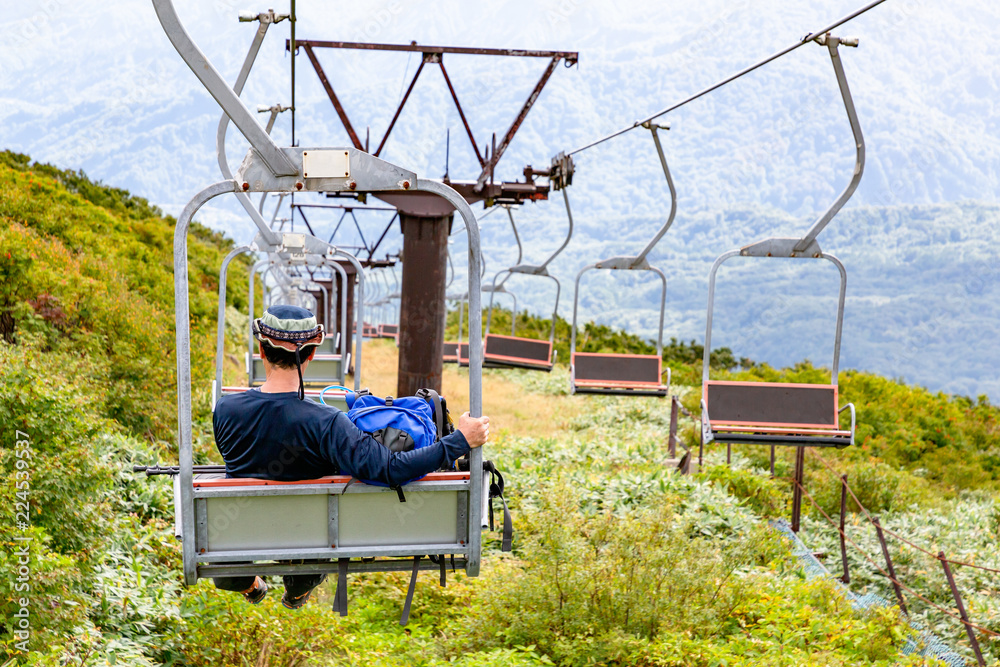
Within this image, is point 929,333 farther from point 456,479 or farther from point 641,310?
point 456,479

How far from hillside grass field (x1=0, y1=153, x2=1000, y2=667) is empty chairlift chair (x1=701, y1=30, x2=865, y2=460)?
1013 mm

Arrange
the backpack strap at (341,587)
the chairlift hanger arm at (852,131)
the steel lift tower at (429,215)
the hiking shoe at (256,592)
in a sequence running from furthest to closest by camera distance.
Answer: the steel lift tower at (429,215), the chairlift hanger arm at (852,131), the hiking shoe at (256,592), the backpack strap at (341,587)

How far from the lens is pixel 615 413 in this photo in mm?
16562

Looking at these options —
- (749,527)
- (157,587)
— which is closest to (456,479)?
(157,587)

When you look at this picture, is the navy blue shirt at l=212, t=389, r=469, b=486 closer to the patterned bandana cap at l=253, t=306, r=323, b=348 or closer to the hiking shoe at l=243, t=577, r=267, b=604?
the patterned bandana cap at l=253, t=306, r=323, b=348

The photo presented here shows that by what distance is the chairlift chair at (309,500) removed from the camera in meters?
3.05

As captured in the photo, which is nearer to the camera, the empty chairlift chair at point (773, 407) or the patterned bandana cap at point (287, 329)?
the patterned bandana cap at point (287, 329)

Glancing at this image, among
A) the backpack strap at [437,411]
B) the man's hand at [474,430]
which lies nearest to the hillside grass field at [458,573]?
the backpack strap at [437,411]

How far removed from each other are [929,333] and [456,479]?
197 meters

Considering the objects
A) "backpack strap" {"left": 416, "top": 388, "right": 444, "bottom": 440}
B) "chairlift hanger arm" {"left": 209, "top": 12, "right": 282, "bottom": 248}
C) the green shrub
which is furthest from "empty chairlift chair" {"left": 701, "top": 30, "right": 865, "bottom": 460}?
"backpack strap" {"left": 416, "top": 388, "right": 444, "bottom": 440}

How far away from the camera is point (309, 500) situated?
3240mm

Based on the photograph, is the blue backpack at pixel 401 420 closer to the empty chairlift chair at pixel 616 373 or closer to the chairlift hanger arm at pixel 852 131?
the chairlift hanger arm at pixel 852 131

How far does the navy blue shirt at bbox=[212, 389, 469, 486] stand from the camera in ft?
10.3

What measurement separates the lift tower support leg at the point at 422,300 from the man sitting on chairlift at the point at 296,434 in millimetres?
6194
